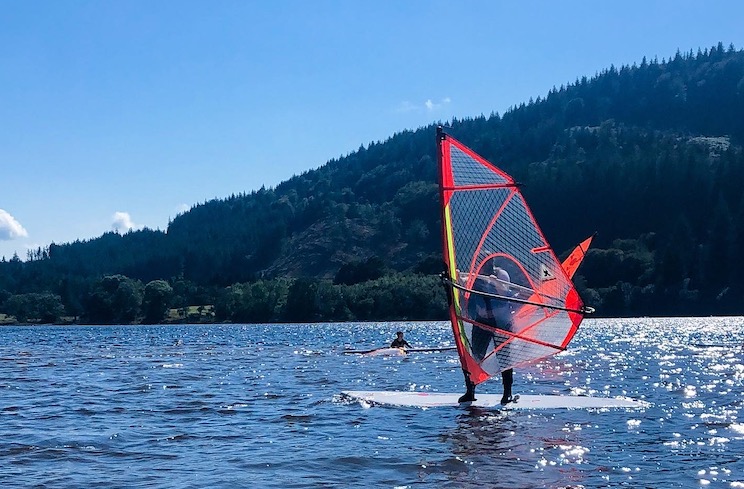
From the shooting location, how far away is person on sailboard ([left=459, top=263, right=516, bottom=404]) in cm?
2481

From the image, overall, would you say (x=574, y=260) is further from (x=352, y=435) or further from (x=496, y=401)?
(x=352, y=435)

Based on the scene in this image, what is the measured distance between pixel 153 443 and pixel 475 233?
36.5 ft

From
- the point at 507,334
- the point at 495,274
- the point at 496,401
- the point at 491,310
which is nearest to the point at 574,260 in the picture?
the point at 507,334

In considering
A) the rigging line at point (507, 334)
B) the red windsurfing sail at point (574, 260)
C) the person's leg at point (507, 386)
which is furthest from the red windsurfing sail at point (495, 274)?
the red windsurfing sail at point (574, 260)

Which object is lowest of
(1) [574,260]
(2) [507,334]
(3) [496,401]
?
(3) [496,401]

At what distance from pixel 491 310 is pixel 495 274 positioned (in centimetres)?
114

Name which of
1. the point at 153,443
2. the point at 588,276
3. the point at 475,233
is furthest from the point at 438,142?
the point at 588,276

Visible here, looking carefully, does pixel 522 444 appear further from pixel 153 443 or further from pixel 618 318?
pixel 618 318

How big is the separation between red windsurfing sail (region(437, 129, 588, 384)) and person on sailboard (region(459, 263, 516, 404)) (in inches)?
1.2

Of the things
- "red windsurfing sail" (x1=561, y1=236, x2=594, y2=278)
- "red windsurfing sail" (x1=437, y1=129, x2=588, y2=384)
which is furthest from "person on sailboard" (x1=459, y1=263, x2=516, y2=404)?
"red windsurfing sail" (x1=561, y1=236, x2=594, y2=278)

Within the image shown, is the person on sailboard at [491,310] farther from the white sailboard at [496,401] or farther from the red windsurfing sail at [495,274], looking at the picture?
the white sailboard at [496,401]

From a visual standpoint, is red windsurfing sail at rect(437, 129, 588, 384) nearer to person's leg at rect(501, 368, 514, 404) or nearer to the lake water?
person's leg at rect(501, 368, 514, 404)

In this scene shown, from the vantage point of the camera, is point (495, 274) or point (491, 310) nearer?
point (495, 274)

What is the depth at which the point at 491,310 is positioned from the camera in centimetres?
2512
